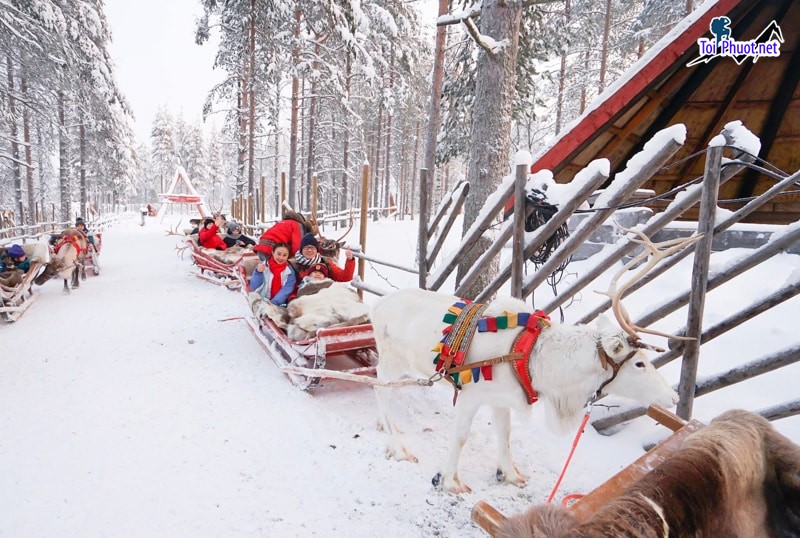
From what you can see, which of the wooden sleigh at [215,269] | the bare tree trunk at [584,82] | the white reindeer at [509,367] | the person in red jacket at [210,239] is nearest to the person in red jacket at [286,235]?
the wooden sleigh at [215,269]

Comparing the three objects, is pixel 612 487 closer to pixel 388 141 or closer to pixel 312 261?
pixel 312 261

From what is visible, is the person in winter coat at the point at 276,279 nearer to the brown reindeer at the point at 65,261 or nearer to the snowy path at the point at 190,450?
the snowy path at the point at 190,450

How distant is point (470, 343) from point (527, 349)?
418 millimetres

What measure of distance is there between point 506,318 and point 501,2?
4420mm

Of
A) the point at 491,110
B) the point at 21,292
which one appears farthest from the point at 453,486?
the point at 21,292

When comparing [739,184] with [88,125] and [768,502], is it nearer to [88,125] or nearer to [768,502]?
[768,502]

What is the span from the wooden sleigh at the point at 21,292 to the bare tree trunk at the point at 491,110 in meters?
7.32

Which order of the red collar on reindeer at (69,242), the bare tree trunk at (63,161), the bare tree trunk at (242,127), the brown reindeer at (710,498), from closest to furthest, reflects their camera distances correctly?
1. the brown reindeer at (710,498)
2. the red collar on reindeer at (69,242)
3. the bare tree trunk at (63,161)
4. the bare tree trunk at (242,127)

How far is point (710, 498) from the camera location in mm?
1118

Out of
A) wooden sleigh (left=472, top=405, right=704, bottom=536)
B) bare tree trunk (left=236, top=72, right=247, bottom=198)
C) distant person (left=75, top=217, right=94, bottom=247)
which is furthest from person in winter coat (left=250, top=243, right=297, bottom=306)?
bare tree trunk (left=236, top=72, right=247, bottom=198)

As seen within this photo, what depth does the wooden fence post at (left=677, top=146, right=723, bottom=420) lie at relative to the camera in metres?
2.70

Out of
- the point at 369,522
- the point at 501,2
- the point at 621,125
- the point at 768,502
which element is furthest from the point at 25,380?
the point at 621,125

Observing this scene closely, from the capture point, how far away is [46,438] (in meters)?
3.50

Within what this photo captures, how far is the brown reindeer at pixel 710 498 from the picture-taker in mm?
1022
